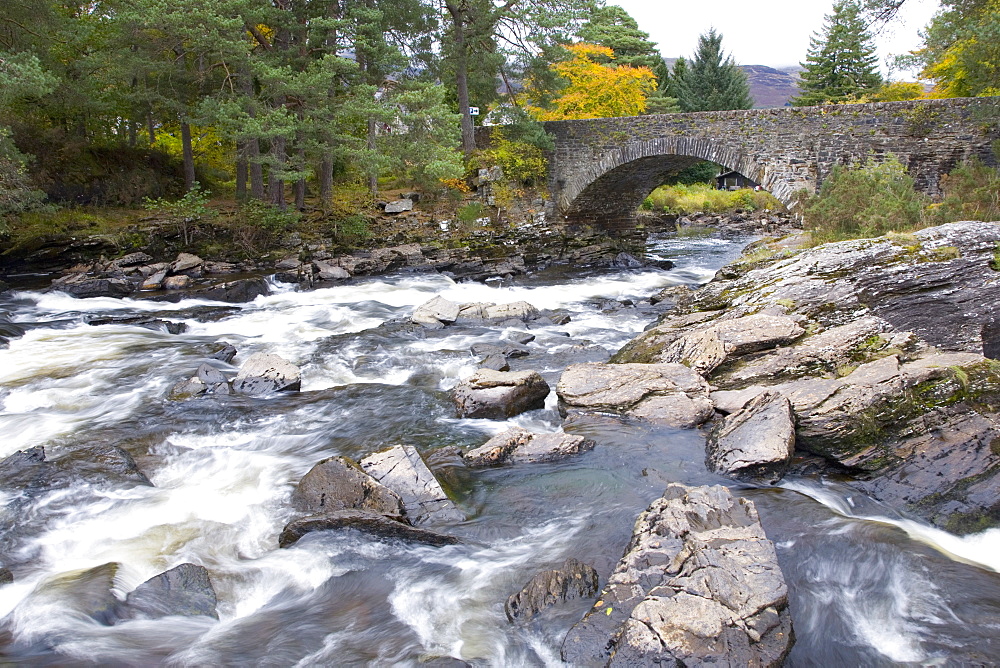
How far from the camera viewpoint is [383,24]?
1917cm

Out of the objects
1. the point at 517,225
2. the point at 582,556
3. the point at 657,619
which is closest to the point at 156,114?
the point at 517,225

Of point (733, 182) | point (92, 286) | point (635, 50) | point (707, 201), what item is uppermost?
point (635, 50)

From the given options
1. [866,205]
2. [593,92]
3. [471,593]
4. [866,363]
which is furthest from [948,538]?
[593,92]

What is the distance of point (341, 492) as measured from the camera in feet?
19.6

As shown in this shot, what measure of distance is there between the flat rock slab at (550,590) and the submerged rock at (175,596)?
2165mm

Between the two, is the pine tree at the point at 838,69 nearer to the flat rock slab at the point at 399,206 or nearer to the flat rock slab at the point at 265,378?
the flat rock slab at the point at 399,206

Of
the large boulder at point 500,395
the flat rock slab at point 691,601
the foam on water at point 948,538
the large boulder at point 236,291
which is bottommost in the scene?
the foam on water at point 948,538

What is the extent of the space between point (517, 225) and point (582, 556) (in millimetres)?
18265

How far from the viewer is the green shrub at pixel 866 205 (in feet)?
41.2

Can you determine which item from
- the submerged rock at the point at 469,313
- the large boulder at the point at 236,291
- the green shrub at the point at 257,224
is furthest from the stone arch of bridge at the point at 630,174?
the large boulder at the point at 236,291

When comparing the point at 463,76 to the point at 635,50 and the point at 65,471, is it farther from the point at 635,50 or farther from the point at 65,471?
the point at 635,50

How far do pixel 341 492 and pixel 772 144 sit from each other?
16176mm

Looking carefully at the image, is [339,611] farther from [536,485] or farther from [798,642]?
[798,642]

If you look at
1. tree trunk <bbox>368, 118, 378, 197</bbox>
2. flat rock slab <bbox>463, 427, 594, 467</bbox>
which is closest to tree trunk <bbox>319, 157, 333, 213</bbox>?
tree trunk <bbox>368, 118, 378, 197</bbox>
